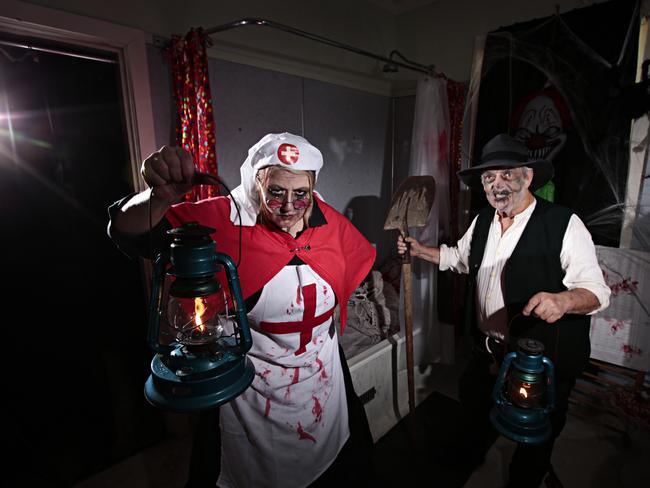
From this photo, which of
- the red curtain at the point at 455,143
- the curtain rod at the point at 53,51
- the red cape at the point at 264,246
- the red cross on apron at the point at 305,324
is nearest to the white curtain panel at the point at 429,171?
the red curtain at the point at 455,143

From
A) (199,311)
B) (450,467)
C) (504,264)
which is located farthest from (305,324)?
(450,467)

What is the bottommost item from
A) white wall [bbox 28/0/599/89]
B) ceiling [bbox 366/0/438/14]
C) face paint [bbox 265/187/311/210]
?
face paint [bbox 265/187/311/210]

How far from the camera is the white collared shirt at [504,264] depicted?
173 centimetres

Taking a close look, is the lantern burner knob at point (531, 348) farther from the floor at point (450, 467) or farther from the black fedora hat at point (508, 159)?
the floor at point (450, 467)

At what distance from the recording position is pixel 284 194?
1449 millimetres

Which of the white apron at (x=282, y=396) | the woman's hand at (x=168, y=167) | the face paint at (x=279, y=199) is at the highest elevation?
the woman's hand at (x=168, y=167)

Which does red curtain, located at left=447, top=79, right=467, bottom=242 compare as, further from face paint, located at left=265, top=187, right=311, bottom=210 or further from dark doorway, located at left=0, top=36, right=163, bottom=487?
dark doorway, located at left=0, top=36, right=163, bottom=487

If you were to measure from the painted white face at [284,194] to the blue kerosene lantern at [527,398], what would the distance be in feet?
3.26

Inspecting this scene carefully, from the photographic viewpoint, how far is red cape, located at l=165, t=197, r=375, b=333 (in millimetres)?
1415

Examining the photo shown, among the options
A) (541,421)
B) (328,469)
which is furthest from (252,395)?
(541,421)

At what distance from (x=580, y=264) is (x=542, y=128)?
1571mm

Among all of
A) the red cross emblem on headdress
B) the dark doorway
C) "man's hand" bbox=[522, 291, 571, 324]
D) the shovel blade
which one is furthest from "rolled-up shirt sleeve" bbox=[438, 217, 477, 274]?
the dark doorway

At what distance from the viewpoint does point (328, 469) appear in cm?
164

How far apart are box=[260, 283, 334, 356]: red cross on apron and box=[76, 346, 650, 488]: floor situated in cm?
137
